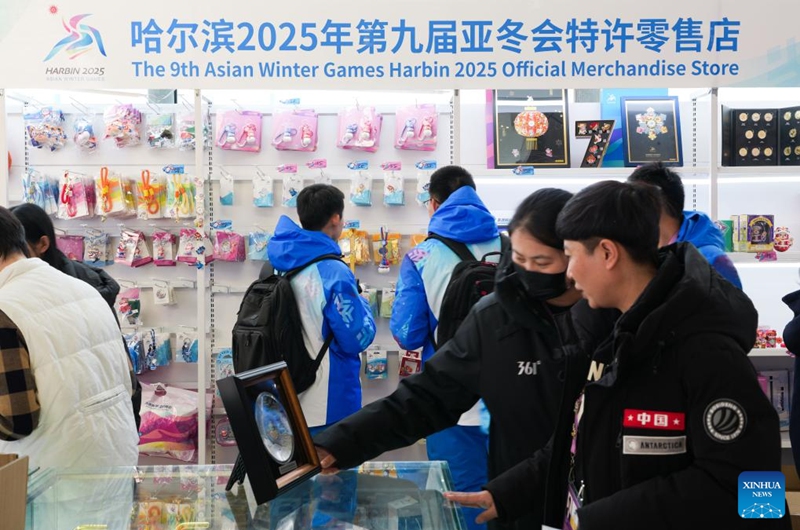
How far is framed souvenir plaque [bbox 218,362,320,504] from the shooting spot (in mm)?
1436

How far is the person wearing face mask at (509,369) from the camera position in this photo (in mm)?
1896

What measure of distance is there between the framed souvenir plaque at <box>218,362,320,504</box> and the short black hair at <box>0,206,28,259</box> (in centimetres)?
117

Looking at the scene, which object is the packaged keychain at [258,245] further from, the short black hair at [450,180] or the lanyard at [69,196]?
the short black hair at [450,180]

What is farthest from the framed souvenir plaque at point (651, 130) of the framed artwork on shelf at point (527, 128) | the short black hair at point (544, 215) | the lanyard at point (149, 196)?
the lanyard at point (149, 196)

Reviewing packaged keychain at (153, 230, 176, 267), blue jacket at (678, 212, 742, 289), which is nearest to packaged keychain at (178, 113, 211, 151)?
packaged keychain at (153, 230, 176, 267)

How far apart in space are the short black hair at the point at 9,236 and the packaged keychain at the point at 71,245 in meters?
2.30

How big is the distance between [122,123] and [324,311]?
2.11 meters

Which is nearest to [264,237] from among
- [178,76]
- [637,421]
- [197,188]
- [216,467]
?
[197,188]

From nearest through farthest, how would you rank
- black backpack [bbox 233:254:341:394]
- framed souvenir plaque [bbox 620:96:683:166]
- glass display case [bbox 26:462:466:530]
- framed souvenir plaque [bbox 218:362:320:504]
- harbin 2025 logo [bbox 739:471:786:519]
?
harbin 2025 logo [bbox 739:471:786:519] → framed souvenir plaque [bbox 218:362:320:504] → glass display case [bbox 26:462:466:530] → black backpack [bbox 233:254:341:394] → framed souvenir plaque [bbox 620:96:683:166]

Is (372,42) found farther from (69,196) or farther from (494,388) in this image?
(494,388)

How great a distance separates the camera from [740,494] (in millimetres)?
1278

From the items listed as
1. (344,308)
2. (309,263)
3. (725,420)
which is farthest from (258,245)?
(725,420)

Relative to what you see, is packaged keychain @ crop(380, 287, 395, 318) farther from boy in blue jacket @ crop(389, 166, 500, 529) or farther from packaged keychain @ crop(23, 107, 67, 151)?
packaged keychain @ crop(23, 107, 67, 151)

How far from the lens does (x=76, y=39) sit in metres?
4.09
